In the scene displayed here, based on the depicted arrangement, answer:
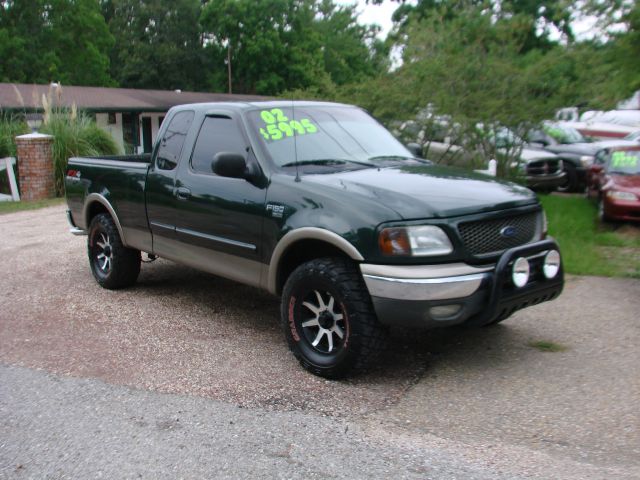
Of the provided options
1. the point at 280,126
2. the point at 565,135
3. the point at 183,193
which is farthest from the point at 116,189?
the point at 565,135

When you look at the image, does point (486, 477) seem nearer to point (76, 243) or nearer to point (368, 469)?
point (368, 469)

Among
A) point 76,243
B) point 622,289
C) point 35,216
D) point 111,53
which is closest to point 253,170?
point 622,289

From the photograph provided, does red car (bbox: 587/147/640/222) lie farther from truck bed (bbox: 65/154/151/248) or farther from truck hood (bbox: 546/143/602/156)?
truck bed (bbox: 65/154/151/248)

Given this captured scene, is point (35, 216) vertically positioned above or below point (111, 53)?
below

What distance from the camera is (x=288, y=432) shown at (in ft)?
12.7

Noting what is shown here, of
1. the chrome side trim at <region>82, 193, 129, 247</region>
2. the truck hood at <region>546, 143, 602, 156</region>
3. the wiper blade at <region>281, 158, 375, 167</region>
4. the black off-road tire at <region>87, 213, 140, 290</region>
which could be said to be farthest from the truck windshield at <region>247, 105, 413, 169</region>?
the truck hood at <region>546, 143, 602, 156</region>

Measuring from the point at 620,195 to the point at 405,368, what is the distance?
20.6ft

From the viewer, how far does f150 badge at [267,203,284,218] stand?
4816mm

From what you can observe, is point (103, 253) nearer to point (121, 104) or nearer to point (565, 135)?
point (565, 135)

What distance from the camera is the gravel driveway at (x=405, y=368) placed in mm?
3736

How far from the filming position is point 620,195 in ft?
31.8

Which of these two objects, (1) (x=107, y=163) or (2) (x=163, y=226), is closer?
(2) (x=163, y=226)

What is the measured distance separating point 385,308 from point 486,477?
1214 millimetres

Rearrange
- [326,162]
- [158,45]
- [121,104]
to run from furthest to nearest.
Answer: [158,45], [121,104], [326,162]
